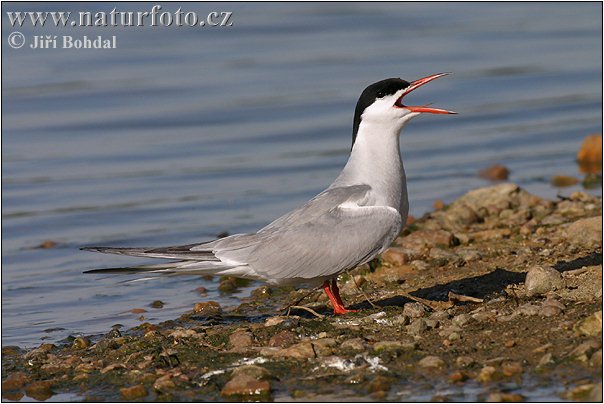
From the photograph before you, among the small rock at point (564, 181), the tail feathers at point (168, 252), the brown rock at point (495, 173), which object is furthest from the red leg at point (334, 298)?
the brown rock at point (495, 173)

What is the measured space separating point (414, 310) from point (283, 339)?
697 millimetres

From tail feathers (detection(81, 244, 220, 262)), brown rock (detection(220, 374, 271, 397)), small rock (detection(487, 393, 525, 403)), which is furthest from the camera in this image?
tail feathers (detection(81, 244, 220, 262))

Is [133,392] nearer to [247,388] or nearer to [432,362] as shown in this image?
[247,388]

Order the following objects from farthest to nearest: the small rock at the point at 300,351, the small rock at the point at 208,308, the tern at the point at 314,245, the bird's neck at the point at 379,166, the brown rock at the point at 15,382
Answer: the small rock at the point at 208,308
the bird's neck at the point at 379,166
the tern at the point at 314,245
the brown rock at the point at 15,382
the small rock at the point at 300,351

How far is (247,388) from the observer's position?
16.2ft

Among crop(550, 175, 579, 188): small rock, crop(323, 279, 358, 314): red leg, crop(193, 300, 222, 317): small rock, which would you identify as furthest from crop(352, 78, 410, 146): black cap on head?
crop(550, 175, 579, 188): small rock

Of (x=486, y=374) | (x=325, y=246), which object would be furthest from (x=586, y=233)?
(x=486, y=374)

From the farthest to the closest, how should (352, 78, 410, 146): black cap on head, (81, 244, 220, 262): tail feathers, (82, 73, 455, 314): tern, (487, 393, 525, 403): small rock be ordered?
(352, 78, 410, 146): black cap on head
(82, 73, 455, 314): tern
(81, 244, 220, 262): tail feathers
(487, 393, 525, 403): small rock

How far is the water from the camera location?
28.3 feet

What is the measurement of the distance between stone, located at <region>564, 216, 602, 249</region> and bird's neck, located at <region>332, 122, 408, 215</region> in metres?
1.28

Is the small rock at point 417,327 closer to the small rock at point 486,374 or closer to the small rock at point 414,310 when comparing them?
the small rock at point 414,310

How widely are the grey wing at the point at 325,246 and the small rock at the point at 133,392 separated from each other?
3.82 ft

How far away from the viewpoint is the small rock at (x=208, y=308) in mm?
6781

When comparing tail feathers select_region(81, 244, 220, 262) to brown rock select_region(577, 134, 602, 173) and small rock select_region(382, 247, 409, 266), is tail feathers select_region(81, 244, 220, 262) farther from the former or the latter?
brown rock select_region(577, 134, 602, 173)
